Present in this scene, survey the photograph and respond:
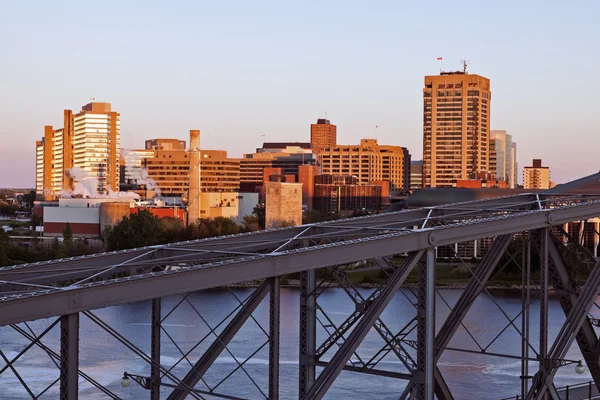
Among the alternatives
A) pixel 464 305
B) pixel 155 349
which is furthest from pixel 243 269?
pixel 464 305

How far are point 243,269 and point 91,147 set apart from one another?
148m

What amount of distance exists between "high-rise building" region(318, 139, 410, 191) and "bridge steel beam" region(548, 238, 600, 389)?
159 metres

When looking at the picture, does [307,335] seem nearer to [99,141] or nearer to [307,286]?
[307,286]

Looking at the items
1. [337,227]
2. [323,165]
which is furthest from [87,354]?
[323,165]

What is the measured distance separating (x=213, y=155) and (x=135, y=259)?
13693 cm

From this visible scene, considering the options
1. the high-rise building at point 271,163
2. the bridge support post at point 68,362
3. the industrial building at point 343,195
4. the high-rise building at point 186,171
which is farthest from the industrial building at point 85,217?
the high-rise building at point 271,163

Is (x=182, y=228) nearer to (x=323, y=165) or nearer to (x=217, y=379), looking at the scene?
(x=217, y=379)

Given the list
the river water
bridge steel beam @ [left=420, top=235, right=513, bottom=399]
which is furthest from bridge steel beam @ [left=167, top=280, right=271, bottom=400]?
the river water

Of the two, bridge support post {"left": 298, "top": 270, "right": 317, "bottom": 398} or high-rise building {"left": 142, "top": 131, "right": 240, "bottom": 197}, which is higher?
high-rise building {"left": 142, "top": 131, "right": 240, "bottom": 197}

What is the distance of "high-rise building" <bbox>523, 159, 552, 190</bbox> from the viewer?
16712 cm

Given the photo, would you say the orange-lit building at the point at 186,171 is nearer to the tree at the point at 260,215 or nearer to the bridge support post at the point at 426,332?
the tree at the point at 260,215

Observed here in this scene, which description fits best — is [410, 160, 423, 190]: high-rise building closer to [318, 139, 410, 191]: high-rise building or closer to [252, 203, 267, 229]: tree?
[318, 139, 410, 191]: high-rise building

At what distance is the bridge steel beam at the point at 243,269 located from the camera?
30.5 feet

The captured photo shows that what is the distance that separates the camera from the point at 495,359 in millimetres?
35156
